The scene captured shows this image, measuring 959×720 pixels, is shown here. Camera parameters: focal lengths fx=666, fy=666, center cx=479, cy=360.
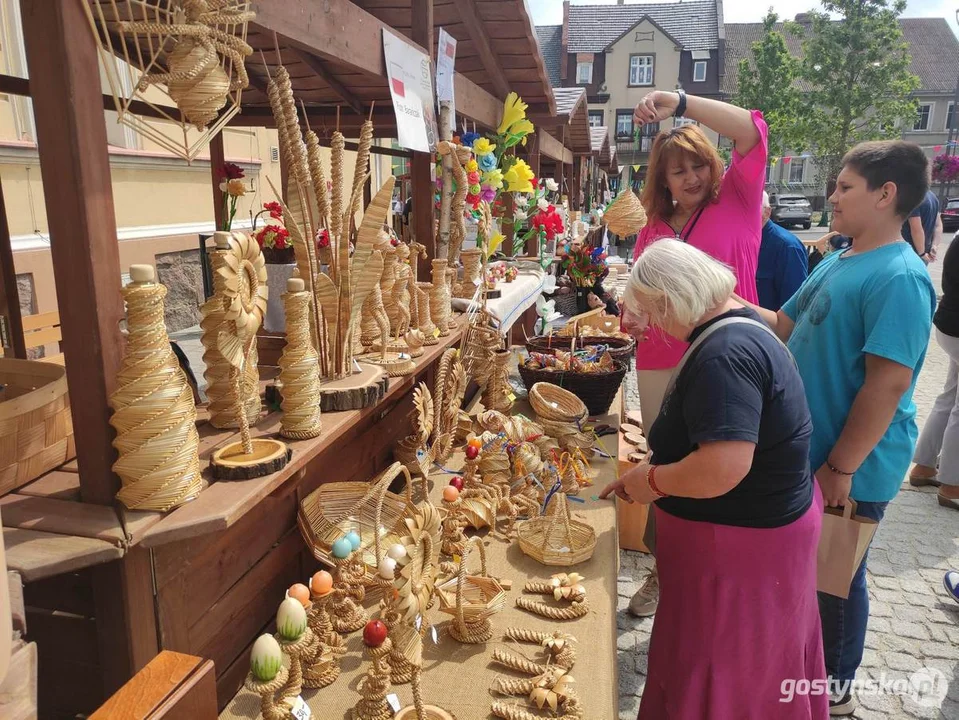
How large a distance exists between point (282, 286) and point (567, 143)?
29.1 ft

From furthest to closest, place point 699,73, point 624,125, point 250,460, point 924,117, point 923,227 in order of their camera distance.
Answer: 1. point 699,73
2. point 624,125
3. point 924,117
4. point 923,227
5. point 250,460

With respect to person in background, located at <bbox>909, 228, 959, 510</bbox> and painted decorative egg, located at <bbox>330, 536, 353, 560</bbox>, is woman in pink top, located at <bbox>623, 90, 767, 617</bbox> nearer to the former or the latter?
painted decorative egg, located at <bbox>330, 536, 353, 560</bbox>

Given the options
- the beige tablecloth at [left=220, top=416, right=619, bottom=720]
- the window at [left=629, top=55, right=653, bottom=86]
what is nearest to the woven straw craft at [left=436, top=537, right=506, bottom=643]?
the beige tablecloth at [left=220, top=416, right=619, bottom=720]

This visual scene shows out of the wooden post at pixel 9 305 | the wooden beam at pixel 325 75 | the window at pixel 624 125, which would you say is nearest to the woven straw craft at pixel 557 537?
the wooden post at pixel 9 305

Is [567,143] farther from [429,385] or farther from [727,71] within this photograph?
[727,71]

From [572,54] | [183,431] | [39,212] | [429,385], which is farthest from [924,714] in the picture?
[572,54]

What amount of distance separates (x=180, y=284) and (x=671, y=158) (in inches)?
218

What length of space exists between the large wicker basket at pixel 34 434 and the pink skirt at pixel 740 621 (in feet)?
4.30

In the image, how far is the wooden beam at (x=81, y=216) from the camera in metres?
0.97

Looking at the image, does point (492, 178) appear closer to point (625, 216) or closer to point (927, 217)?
point (625, 216)

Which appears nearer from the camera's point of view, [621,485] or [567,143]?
[621,485]

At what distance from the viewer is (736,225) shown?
2285 millimetres

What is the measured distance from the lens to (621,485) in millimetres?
1649

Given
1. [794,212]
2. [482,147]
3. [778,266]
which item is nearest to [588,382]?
[778,266]
